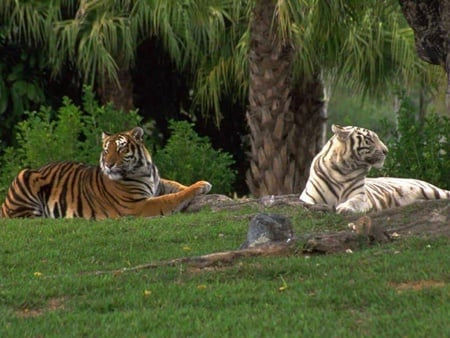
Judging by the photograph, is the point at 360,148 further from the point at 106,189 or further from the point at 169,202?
the point at 106,189

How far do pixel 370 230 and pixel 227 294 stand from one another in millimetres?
1762

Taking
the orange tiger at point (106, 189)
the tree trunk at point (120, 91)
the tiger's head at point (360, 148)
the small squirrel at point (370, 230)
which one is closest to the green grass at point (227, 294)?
the small squirrel at point (370, 230)

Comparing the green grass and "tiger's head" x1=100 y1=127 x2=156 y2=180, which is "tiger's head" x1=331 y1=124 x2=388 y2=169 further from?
the green grass

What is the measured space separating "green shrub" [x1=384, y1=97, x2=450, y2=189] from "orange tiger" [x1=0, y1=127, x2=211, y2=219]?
2826 millimetres

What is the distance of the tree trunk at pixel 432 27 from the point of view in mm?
10047

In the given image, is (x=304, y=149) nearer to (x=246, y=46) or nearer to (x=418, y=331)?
(x=246, y=46)

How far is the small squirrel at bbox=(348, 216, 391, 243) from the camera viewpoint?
9.44 m

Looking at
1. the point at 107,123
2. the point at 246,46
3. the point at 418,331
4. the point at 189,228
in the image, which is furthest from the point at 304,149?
the point at 418,331

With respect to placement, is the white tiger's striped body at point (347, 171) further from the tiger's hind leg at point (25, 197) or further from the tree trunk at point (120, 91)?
the tree trunk at point (120, 91)

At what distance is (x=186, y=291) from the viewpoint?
27.1 feet

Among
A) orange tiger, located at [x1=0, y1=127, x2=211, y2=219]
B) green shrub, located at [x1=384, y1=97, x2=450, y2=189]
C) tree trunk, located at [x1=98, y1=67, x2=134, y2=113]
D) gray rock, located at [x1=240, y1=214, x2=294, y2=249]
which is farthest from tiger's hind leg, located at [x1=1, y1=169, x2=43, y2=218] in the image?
tree trunk, located at [x1=98, y1=67, x2=134, y2=113]

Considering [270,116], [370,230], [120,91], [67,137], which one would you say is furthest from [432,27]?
[120,91]

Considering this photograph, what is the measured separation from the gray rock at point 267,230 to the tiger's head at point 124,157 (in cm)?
377

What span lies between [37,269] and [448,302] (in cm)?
340
